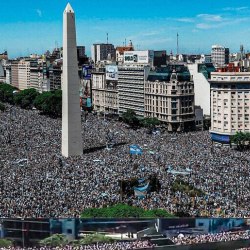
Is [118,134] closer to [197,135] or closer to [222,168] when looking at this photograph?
[197,135]

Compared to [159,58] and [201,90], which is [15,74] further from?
[201,90]

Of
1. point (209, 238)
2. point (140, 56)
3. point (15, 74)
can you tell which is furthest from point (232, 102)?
point (15, 74)

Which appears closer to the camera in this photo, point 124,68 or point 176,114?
point 176,114

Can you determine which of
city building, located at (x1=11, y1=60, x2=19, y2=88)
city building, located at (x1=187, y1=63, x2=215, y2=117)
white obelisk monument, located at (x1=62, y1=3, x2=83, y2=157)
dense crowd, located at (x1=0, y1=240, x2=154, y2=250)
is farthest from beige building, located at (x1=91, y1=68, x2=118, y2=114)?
dense crowd, located at (x1=0, y1=240, x2=154, y2=250)

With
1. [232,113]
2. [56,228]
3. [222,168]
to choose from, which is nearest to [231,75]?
[232,113]

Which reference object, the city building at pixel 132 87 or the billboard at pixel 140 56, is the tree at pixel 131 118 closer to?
the city building at pixel 132 87
